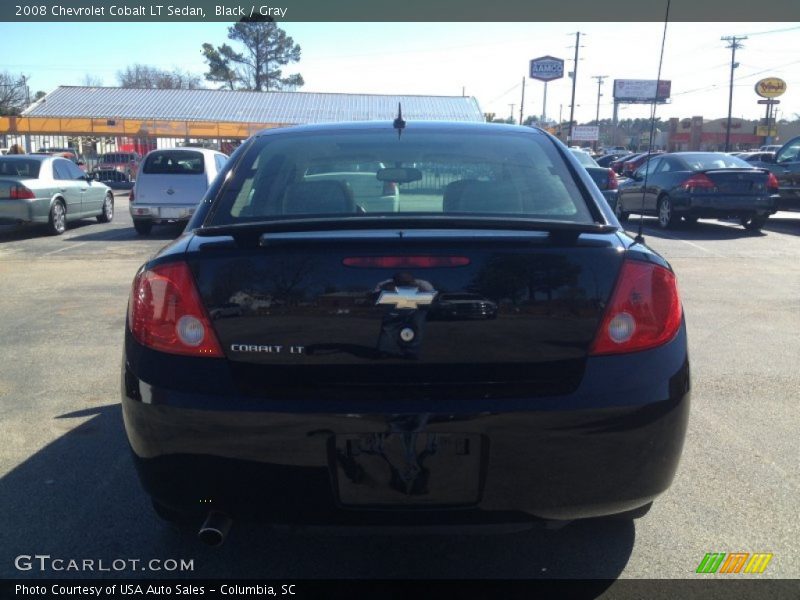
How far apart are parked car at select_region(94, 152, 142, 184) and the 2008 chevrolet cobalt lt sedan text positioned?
2963 centimetres

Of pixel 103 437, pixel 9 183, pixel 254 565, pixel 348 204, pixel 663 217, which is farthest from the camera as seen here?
pixel 663 217

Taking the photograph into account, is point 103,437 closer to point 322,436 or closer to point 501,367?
point 322,436

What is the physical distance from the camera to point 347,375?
2355 mm

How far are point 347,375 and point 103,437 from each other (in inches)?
89.8

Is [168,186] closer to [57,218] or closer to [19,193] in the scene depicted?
[57,218]

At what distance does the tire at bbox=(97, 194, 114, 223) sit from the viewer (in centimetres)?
1680

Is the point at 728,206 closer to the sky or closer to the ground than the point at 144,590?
closer to the sky

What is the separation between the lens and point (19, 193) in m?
13.3

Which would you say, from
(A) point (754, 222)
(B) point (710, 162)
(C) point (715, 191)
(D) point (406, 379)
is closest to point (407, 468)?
(D) point (406, 379)

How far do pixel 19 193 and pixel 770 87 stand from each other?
205 feet

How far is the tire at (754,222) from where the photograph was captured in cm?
1409

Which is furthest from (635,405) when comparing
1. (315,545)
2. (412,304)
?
Result: (315,545)

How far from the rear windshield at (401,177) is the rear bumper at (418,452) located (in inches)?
35.6

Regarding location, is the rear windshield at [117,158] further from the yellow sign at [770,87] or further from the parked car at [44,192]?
the yellow sign at [770,87]
